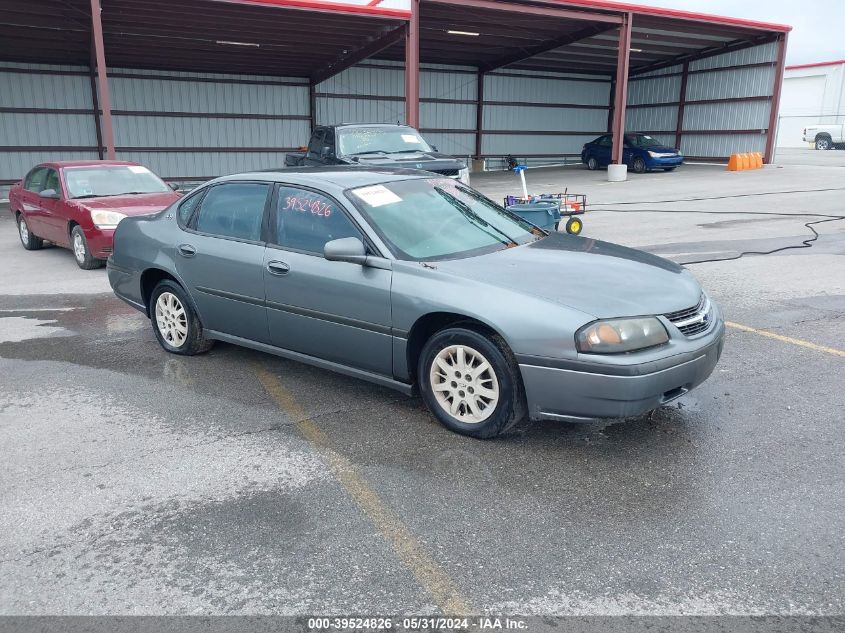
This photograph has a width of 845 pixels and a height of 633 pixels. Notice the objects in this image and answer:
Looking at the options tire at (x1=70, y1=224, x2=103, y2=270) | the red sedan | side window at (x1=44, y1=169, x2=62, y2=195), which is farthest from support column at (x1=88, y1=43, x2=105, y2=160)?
tire at (x1=70, y1=224, x2=103, y2=270)

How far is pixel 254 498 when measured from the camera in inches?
135

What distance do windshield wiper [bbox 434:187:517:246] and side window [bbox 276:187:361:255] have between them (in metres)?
0.86

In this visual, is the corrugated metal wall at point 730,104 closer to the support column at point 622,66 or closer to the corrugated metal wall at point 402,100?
the support column at point 622,66

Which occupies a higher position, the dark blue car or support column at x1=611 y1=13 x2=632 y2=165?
support column at x1=611 y1=13 x2=632 y2=165

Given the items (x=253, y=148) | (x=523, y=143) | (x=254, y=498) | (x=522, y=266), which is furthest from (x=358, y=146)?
(x=523, y=143)

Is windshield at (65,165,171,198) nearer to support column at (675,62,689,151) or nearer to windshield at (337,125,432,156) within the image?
windshield at (337,125,432,156)

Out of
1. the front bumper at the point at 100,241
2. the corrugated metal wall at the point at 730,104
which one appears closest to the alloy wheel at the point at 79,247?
the front bumper at the point at 100,241

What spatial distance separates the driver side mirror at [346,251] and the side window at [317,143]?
9054mm

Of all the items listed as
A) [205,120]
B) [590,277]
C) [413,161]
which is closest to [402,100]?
[205,120]

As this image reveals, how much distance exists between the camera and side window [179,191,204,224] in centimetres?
557

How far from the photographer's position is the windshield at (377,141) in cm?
1232

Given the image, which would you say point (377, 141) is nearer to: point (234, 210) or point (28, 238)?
point (28, 238)

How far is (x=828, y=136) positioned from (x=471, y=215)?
144 feet

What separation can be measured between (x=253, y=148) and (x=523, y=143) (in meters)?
11.8
